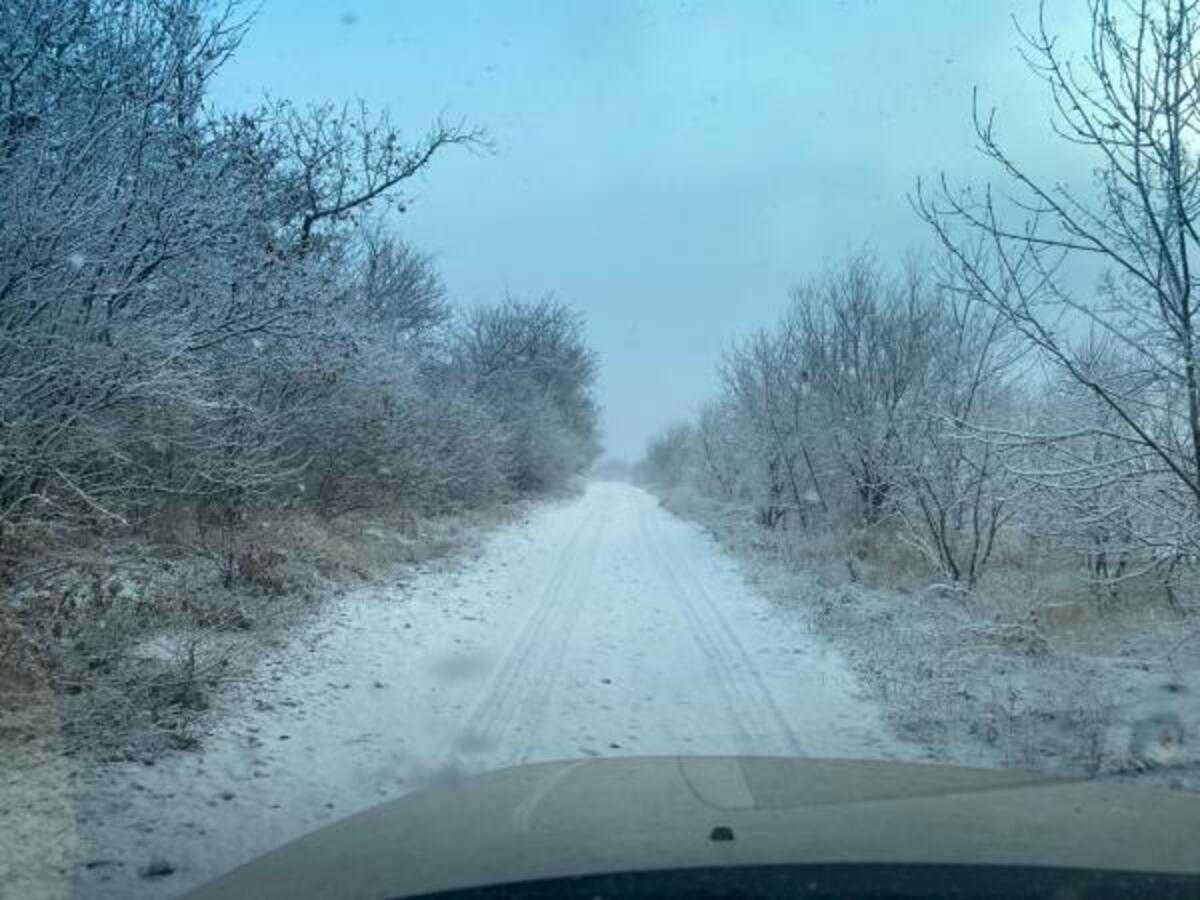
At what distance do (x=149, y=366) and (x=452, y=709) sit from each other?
3813 mm

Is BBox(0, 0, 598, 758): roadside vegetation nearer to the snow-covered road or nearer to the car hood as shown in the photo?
the snow-covered road

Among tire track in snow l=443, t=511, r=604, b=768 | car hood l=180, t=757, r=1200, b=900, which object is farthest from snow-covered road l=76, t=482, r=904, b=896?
car hood l=180, t=757, r=1200, b=900

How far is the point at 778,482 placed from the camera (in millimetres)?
26609

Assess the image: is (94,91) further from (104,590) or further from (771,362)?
(771,362)

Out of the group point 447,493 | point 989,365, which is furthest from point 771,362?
point 989,365

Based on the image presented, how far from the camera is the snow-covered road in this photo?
563 centimetres

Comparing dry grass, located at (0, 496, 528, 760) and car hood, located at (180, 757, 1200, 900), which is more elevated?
car hood, located at (180, 757, 1200, 900)

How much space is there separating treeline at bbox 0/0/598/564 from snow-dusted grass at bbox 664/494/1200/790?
22.2 feet

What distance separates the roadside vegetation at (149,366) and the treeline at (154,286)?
0.03 m

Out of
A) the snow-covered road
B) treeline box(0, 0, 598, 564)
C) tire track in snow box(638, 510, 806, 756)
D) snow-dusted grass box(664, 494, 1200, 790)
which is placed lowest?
the snow-covered road

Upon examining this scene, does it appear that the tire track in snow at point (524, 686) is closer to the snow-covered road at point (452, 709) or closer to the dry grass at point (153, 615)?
the snow-covered road at point (452, 709)

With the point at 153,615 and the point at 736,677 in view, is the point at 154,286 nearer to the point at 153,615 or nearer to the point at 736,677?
the point at 153,615

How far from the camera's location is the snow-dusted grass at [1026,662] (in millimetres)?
7184

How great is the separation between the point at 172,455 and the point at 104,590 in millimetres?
3052
